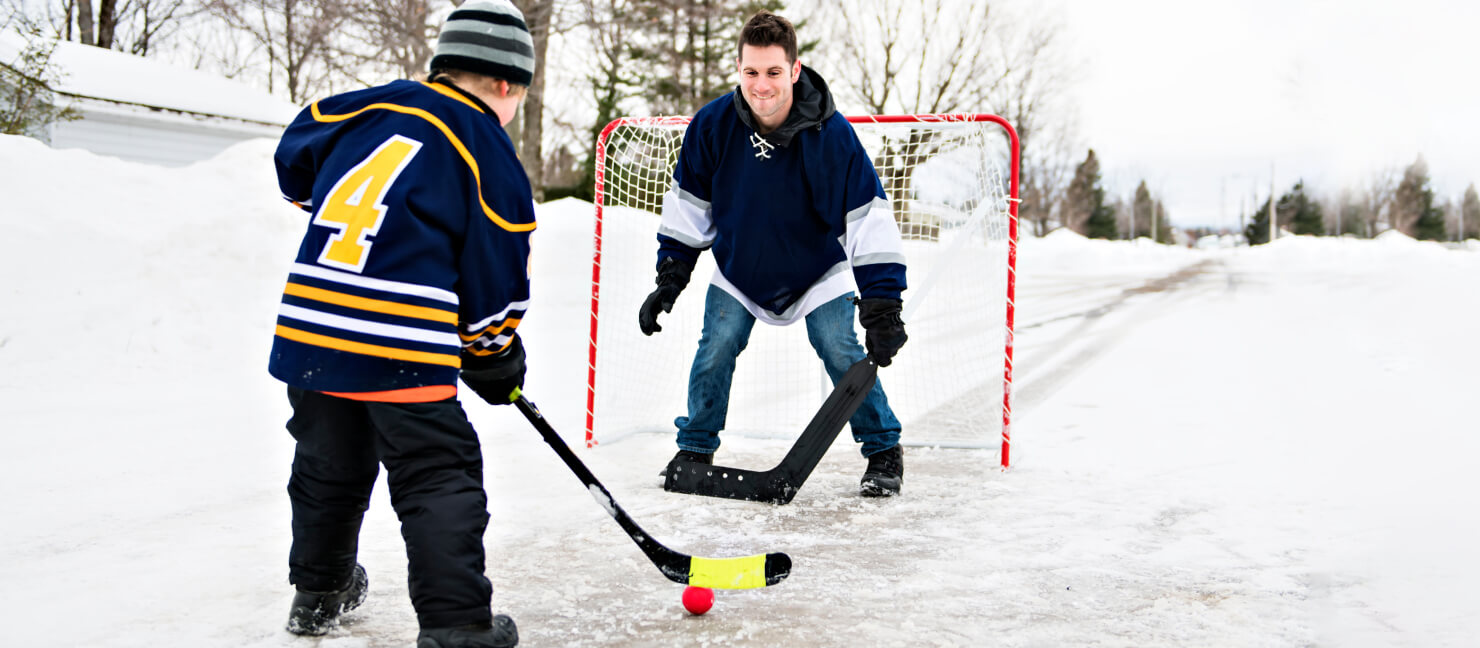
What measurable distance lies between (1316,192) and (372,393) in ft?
227

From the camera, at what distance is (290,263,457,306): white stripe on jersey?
1740mm

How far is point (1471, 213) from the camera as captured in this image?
60.2 m

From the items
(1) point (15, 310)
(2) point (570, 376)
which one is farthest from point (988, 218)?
(1) point (15, 310)

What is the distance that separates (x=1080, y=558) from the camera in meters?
2.61

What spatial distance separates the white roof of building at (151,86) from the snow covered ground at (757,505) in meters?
9.81

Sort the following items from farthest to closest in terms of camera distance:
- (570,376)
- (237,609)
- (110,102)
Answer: (110,102) → (570,376) → (237,609)

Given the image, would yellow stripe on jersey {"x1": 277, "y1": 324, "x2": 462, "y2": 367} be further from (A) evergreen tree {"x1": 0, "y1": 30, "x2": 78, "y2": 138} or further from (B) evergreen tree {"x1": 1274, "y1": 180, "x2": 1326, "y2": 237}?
(B) evergreen tree {"x1": 1274, "y1": 180, "x2": 1326, "y2": 237}

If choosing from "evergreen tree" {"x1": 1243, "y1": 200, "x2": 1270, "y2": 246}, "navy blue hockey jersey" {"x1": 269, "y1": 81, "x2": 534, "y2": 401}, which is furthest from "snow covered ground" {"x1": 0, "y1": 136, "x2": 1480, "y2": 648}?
"evergreen tree" {"x1": 1243, "y1": 200, "x2": 1270, "y2": 246}

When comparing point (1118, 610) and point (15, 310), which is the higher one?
point (15, 310)

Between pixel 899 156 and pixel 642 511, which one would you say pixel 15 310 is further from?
pixel 899 156

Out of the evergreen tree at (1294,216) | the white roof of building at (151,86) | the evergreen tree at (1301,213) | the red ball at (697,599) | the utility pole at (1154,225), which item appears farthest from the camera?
the utility pole at (1154,225)

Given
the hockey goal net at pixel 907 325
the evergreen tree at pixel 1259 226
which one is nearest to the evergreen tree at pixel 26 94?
the hockey goal net at pixel 907 325

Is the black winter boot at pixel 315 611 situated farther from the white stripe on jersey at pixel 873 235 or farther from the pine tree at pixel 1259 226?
the pine tree at pixel 1259 226

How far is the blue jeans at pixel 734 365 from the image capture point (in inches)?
133
